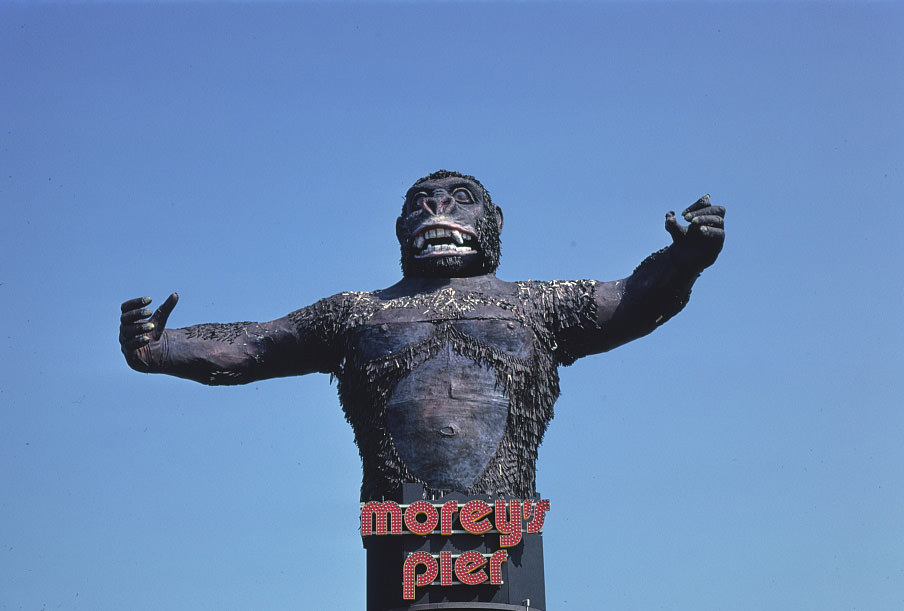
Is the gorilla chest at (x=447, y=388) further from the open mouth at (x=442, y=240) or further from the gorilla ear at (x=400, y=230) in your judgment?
the gorilla ear at (x=400, y=230)

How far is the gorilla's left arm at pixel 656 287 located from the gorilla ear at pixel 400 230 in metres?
1.64

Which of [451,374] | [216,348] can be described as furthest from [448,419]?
[216,348]

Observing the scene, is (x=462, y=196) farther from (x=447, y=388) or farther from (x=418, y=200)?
(x=447, y=388)

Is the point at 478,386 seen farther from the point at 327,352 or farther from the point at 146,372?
the point at 146,372

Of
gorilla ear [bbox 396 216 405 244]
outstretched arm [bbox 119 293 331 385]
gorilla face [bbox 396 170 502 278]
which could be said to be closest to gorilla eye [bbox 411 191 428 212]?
gorilla face [bbox 396 170 502 278]

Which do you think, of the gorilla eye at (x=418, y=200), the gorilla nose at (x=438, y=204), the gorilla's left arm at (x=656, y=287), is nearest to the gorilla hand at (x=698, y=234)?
the gorilla's left arm at (x=656, y=287)

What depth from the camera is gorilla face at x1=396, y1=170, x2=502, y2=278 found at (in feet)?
35.3

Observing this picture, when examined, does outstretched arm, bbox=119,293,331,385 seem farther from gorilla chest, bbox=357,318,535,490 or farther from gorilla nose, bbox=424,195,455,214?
gorilla nose, bbox=424,195,455,214

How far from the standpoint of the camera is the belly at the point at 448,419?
9.87 metres

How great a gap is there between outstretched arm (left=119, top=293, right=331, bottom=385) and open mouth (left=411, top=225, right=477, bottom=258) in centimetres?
116

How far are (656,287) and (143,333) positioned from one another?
4.07 m

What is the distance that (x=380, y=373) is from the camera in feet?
33.6

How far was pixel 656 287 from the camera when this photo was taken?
33.9 feet

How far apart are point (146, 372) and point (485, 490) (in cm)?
296
